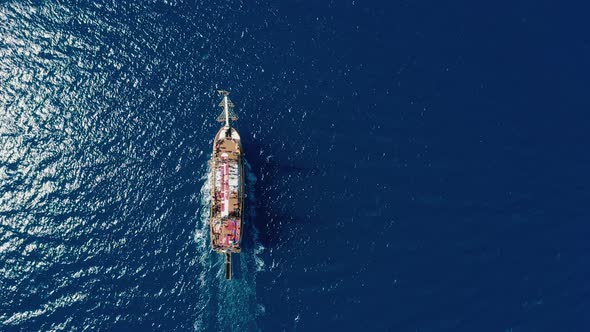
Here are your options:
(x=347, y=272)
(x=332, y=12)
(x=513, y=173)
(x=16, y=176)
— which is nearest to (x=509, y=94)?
(x=513, y=173)

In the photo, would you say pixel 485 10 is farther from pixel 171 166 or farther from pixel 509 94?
pixel 171 166

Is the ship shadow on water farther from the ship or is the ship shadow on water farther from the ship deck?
the ship deck

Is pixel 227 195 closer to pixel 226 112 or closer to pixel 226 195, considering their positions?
pixel 226 195

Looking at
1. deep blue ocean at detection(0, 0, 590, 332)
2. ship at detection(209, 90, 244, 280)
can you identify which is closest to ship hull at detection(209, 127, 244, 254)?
ship at detection(209, 90, 244, 280)

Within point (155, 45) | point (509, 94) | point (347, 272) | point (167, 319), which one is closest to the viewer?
point (167, 319)

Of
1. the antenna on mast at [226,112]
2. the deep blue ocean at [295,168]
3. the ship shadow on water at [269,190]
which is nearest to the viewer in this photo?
the deep blue ocean at [295,168]

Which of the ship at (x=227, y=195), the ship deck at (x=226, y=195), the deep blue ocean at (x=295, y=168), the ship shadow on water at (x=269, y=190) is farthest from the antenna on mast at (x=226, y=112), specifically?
the ship shadow on water at (x=269, y=190)

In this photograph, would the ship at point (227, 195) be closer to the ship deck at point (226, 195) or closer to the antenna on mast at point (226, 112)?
the ship deck at point (226, 195)

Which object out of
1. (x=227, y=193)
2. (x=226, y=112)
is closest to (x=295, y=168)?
(x=227, y=193)
